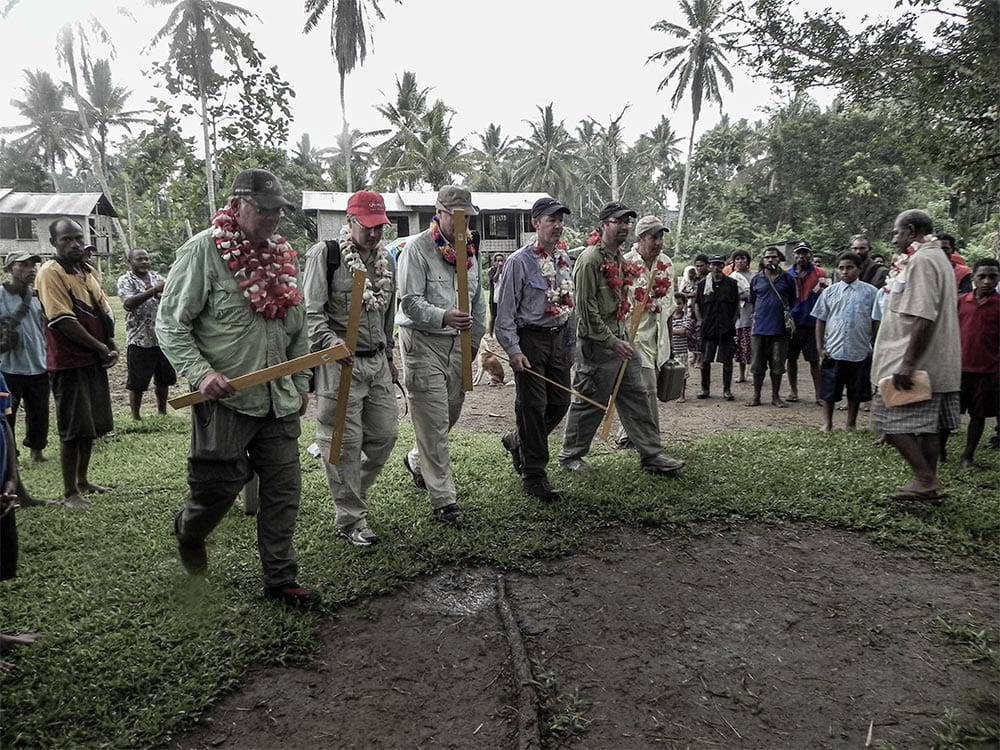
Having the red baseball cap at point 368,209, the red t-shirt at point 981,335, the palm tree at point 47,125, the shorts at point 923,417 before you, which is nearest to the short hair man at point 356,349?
the red baseball cap at point 368,209

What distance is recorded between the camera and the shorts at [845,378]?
6820 mm

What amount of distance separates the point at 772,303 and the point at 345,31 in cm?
2495

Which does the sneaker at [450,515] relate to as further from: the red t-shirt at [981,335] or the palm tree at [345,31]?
the palm tree at [345,31]

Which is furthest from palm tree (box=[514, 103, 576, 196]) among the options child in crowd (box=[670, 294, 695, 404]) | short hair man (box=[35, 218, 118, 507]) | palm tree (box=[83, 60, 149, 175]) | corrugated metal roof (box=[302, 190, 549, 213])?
A: short hair man (box=[35, 218, 118, 507])

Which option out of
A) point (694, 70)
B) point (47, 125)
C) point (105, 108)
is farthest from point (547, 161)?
point (47, 125)

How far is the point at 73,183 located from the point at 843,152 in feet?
204

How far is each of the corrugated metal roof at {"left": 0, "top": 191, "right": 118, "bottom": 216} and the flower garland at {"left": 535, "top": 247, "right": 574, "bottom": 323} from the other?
1188 inches

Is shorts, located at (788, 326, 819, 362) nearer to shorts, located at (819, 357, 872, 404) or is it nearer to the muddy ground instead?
shorts, located at (819, 357, 872, 404)

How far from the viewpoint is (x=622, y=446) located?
21.6 feet

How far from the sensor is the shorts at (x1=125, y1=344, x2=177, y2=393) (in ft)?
24.9

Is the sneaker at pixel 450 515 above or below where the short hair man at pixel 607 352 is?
below

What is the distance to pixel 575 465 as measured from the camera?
223 inches

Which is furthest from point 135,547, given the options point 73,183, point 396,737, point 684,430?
point 73,183

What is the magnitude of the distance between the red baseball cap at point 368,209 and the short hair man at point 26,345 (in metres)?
3.46
